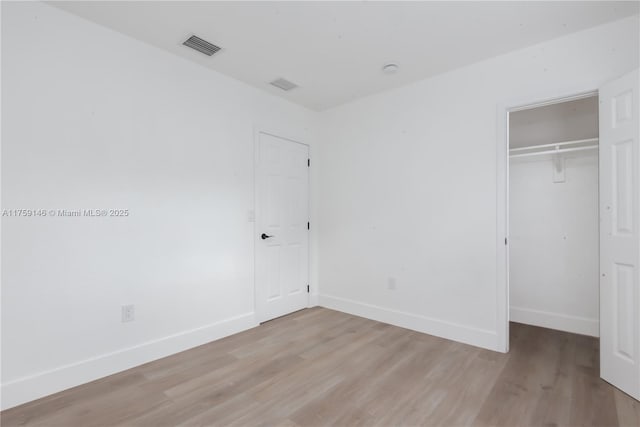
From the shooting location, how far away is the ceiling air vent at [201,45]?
2581 millimetres

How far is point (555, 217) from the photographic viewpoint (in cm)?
334

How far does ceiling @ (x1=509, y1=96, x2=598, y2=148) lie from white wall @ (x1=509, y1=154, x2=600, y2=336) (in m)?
0.27

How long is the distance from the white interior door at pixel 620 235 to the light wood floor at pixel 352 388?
223mm

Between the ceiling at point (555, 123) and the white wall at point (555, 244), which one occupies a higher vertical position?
the ceiling at point (555, 123)

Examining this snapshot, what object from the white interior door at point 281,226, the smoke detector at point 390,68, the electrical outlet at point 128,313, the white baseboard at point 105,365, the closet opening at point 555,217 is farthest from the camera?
the white interior door at point 281,226

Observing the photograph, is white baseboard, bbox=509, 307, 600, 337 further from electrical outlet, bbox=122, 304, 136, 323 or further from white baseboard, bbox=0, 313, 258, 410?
electrical outlet, bbox=122, 304, 136, 323

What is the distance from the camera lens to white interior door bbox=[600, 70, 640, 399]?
6.72 feet

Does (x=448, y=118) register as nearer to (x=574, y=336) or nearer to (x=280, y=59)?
(x=280, y=59)

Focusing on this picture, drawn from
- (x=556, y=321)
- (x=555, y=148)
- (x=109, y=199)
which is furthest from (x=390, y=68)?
(x=556, y=321)

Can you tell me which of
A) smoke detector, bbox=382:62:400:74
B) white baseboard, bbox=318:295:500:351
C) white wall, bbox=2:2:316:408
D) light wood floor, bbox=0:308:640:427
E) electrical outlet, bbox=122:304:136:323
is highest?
smoke detector, bbox=382:62:400:74

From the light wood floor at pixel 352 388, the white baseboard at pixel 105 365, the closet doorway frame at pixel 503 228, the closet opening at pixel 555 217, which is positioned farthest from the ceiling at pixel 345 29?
the light wood floor at pixel 352 388

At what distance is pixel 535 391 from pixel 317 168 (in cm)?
331

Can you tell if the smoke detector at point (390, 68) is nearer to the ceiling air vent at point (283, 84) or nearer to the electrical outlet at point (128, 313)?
the ceiling air vent at point (283, 84)

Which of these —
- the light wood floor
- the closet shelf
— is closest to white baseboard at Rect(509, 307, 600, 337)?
the light wood floor
